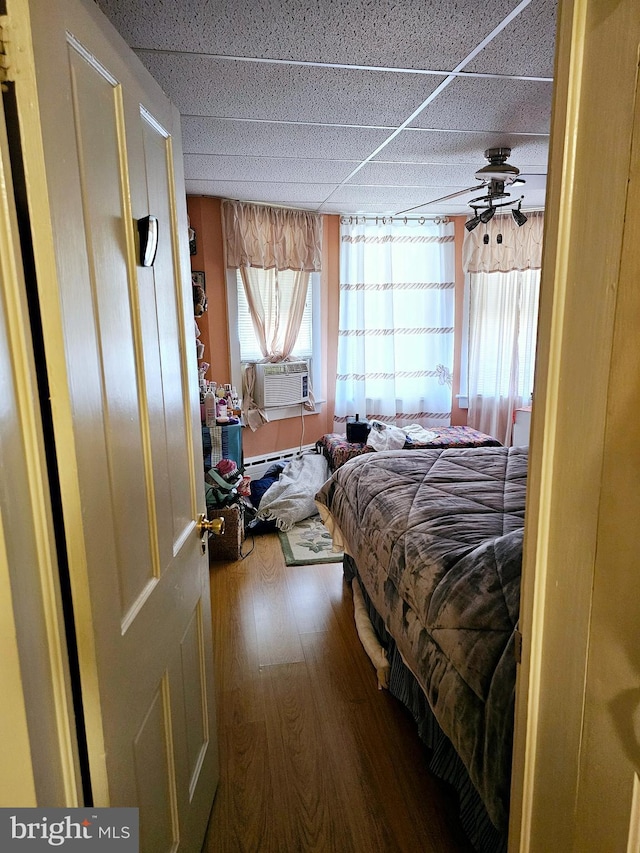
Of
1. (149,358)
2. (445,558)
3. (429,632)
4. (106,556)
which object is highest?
(149,358)

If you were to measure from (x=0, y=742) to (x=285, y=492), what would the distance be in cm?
346

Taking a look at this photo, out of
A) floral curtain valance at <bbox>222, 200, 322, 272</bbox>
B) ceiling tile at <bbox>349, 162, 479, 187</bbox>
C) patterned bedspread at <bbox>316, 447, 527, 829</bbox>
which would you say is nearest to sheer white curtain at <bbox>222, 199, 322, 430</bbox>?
floral curtain valance at <bbox>222, 200, 322, 272</bbox>

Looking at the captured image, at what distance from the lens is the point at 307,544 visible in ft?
12.1

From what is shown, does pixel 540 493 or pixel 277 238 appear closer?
pixel 540 493

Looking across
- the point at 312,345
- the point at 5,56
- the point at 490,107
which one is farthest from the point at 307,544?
the point at 5,56

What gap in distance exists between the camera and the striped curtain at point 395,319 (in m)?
4.98

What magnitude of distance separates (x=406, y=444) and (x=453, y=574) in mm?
2742

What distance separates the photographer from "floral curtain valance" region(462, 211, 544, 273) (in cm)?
491

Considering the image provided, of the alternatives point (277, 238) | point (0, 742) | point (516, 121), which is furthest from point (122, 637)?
point (277, 238)

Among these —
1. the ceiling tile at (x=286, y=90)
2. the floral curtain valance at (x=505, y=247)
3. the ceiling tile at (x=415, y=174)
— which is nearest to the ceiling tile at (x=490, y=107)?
the ceiling tile at (x=286, y=90)

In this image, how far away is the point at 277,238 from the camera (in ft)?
14.9

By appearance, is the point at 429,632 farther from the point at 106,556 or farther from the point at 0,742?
the point at 0,742

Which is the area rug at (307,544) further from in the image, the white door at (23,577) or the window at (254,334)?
the white door at (23,577)

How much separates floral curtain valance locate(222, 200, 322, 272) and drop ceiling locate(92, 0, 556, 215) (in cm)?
77
